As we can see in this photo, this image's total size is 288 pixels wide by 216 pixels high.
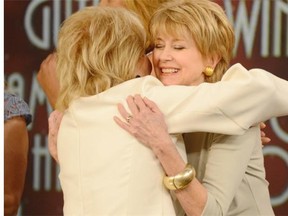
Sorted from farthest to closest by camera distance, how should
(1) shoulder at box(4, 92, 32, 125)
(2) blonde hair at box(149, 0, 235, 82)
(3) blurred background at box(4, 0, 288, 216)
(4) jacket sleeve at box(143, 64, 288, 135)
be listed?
1. (3) blurred background at box(4, 0, 288, 216)
2. (1) shoulder at box(4, 92, 32, 125)
3. (2) blonde hair at box(149, 0, 235, 82)
4. (4) jacket sleeve at box(143, 64, 288, 135)

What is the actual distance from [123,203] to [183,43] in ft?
1.70

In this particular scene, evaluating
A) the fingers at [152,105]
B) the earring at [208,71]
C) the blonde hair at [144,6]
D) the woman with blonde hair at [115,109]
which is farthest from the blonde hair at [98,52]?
the blonde hair at [144,6]

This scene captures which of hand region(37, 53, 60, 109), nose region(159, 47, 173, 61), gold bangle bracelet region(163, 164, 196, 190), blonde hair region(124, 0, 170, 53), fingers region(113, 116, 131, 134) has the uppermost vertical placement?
blonde hair region(124, 0, 170, 53)

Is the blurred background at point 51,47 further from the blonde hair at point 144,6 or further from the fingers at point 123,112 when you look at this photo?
the fingers at point 123,112

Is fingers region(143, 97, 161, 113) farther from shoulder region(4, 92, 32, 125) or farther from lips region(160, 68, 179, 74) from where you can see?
shoulder region(4, 92, 32, 125)

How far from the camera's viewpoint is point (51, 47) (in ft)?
7.80

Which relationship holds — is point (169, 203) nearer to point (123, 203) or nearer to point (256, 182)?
point (123, 203)

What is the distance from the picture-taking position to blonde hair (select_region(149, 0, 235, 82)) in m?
1.73

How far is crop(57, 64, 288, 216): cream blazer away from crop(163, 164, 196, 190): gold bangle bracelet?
0.10 ft

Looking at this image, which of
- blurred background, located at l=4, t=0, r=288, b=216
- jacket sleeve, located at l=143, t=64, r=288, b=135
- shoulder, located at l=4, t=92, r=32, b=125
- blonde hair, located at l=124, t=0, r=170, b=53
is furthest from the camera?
blurred background, located at l=4, t=0, r=288, b=216

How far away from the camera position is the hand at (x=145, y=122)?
5.00 feet

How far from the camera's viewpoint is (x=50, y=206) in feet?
7.94

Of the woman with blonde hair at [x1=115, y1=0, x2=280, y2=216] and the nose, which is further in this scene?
the nose

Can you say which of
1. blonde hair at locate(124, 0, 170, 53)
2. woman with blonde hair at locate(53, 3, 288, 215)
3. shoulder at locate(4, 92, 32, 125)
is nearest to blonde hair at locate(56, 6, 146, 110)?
woman with blonde hair at locate(53, 3, 288, 215)
